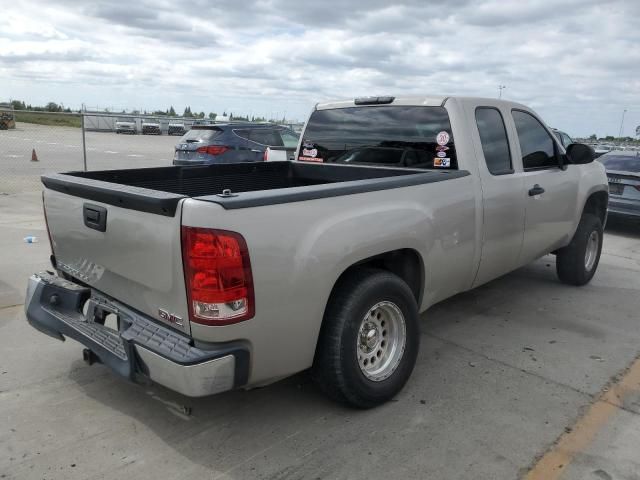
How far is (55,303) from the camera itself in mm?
3367

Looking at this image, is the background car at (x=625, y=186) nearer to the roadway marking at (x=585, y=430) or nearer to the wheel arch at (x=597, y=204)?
the wheel arch at (x=597, y=204)

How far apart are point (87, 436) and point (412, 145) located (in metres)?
3.10

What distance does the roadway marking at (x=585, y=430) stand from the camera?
9.37 feet

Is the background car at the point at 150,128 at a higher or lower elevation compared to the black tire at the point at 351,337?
higher

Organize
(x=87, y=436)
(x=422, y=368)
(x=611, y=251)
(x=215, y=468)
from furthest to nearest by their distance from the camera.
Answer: (x=611, y=251), (x=422, y=368), (x=87, y=436), (x=215, y=468)

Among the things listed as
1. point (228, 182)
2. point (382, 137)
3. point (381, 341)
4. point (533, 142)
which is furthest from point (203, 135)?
point (381, 341)

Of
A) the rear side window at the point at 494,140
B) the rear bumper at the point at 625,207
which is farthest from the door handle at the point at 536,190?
the rear bumper at the point at 625,207

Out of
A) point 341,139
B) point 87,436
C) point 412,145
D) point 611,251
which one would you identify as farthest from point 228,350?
point 611,251

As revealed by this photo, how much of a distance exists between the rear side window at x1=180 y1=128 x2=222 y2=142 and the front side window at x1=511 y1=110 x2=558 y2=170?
345 inches

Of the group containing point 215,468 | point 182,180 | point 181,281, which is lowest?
point 215,468

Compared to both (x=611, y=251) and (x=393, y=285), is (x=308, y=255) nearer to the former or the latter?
(x=393, y=285)

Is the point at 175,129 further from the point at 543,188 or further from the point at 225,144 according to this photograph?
the point at 543,188

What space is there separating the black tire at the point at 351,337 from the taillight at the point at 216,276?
0.64 meters

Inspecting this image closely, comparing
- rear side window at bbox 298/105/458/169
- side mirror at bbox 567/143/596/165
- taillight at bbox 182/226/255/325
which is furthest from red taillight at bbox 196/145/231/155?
taillight at bbox 182/226/255/325
